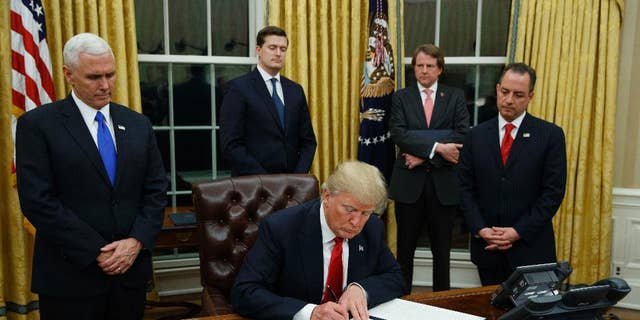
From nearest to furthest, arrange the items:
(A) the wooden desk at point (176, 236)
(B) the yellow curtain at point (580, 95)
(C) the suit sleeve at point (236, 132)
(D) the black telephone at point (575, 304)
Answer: (D) the black telephone at point (575, 304) < (C) the suit sleeve at point (236, 132) < (A) the wooden desk at point (176, 236) < (B) the yellow curtain at point (580, 95)

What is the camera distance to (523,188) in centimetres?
230

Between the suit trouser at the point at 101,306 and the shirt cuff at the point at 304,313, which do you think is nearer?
the shirt cuff at the point at 304,313

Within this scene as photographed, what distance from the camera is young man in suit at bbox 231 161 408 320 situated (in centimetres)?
155

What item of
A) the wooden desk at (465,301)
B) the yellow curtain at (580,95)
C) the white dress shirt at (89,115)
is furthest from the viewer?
the yellow curtain at (580,95)

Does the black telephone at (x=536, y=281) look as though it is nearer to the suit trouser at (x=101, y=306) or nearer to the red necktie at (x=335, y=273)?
the red necktie at (x=335, y=273)

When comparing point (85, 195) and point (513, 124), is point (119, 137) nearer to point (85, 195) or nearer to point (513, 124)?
point (85, 195)

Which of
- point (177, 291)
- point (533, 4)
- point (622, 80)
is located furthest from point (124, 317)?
point (622, 80)

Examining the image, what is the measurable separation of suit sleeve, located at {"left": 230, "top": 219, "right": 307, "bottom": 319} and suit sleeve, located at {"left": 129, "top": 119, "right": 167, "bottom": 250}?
21.1 inches

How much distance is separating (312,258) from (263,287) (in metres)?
0.17

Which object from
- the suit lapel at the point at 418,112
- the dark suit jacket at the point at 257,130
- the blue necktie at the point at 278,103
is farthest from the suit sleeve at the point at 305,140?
the suit lapel at the point at 418,112

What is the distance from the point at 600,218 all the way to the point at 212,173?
2.64 meters

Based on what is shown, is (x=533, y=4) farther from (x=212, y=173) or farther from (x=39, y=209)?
(x=39, y=209)

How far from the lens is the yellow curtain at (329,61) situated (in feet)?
12.0

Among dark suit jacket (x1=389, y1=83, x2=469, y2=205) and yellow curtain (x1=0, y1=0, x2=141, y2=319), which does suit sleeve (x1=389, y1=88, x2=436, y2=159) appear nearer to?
dark suit jacket (x1=389, y1=83, x2=469, y2=205)
